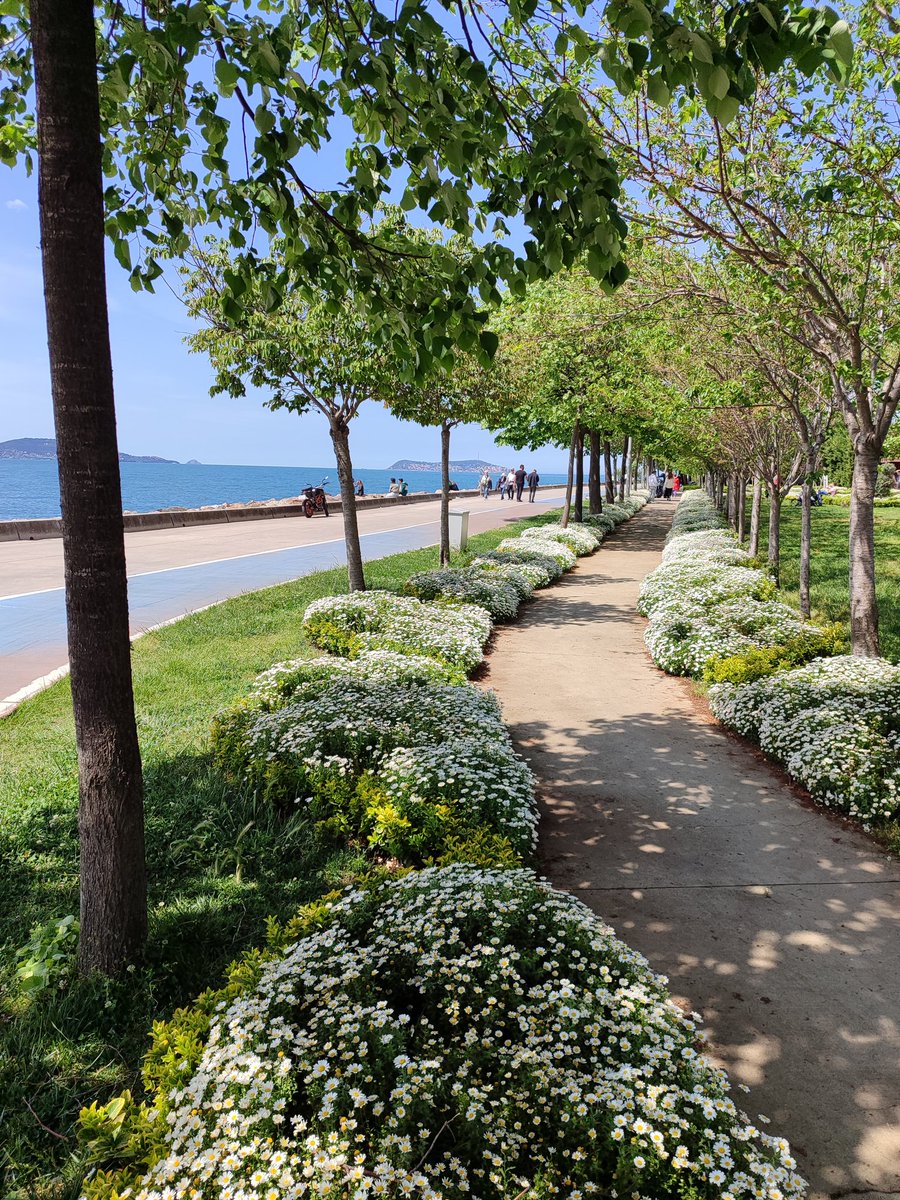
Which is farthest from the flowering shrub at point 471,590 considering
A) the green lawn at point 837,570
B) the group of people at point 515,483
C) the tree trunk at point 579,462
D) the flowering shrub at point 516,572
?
the group of people at point 515,483

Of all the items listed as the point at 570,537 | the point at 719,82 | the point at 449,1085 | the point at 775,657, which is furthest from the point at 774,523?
the point at 449,1085

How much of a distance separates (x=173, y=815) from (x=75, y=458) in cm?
290

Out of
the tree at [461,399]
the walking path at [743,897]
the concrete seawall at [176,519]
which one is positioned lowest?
the walking path at [743,897]

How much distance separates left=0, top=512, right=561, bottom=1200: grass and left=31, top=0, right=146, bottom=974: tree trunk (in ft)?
0.86

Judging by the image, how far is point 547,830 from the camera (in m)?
5.52

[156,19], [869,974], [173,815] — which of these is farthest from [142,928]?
[156,19]

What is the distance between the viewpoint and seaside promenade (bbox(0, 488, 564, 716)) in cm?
984

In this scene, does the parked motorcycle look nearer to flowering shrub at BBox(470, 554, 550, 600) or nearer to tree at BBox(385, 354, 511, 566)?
flowering shrub at BBox(470, 554, 550, 600)

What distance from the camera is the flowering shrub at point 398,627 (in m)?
9.12

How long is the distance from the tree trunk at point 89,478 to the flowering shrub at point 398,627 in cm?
543

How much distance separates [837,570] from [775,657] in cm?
1201

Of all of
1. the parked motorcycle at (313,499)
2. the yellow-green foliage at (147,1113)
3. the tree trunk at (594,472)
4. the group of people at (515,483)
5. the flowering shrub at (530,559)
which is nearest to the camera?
the yellow-green foliage at (147,1113)

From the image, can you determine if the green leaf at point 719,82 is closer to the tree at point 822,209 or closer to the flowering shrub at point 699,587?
the tree at point 822,209

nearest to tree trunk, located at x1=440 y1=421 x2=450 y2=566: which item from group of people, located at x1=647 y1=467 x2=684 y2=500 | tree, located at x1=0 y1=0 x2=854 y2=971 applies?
tree, located at x1=0 y1=0 x2=854 y2=971
